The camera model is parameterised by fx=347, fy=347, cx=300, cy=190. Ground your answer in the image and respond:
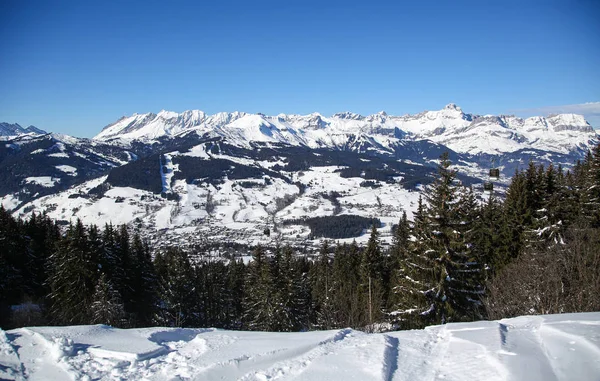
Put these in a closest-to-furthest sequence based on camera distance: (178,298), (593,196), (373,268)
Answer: (593,196)
(178,298)
(373,268)

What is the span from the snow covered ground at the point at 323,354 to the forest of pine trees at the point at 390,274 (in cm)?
751

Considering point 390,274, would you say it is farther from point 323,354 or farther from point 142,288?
point 323,354

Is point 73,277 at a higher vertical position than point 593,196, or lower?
lower

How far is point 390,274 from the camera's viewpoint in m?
39.2

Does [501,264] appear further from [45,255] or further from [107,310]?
[45,255]

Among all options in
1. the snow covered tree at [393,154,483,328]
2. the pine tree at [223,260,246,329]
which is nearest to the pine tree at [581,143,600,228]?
the snow covered tree at [393,154,483,328]

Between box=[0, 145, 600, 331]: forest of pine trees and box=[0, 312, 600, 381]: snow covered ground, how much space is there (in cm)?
751

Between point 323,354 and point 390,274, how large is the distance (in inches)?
1284

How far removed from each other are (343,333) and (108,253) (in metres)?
31.4

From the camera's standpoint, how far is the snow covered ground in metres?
7.26

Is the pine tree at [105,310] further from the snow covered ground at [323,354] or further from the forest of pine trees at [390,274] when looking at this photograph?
the snow covered ground at [323,354]

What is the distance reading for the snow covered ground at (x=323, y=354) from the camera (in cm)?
726

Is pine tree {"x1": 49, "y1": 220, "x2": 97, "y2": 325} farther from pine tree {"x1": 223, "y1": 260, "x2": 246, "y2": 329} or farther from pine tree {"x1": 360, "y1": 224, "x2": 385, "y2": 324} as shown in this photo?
pine tree {"x1": 360, "y1": 224, "x2": 385, "y2": 324}

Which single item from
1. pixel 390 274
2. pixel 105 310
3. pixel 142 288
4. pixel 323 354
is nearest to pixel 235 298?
pixel 142 288
